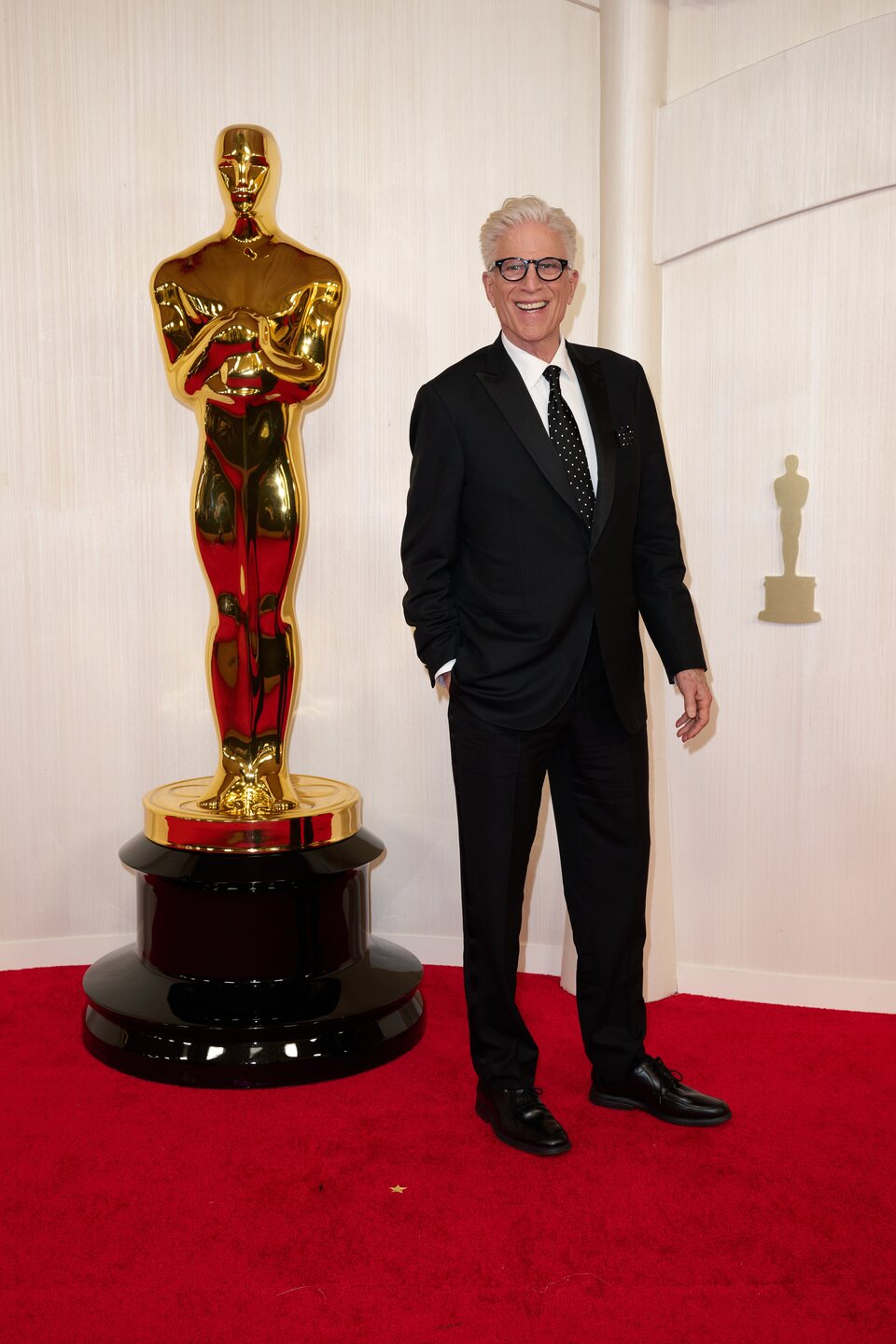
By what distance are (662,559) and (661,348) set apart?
914mm

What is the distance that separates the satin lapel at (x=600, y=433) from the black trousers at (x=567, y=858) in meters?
0.24

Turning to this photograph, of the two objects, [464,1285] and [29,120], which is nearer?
[464,1285]

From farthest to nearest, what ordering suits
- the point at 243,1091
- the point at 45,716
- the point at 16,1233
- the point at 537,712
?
the point at 45,716, the point at 243,1091, the point at 537,712, the point at 16,1233

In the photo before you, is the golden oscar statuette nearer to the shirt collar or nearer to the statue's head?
the statue's head

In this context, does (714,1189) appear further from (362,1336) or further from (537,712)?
(537,712)

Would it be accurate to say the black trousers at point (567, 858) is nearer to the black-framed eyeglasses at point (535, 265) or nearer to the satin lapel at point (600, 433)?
the satin lapel at point (600, 433)

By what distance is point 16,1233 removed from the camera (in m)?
1.80

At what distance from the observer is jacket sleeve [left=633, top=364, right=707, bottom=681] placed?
2.19m

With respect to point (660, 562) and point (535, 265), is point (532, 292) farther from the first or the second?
point (660, 562)

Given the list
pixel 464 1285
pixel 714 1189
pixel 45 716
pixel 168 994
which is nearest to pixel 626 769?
pixel 714 1189

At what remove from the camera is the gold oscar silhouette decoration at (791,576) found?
278 centimetres

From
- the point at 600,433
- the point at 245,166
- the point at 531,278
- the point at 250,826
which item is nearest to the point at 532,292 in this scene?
the point at 531,278

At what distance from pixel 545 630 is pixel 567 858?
1.51ft

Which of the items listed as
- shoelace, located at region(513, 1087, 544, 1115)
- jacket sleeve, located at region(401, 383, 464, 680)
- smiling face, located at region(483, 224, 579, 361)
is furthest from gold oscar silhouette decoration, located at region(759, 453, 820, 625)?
shoelace, located at region(513, 1087, 544, 1115)
